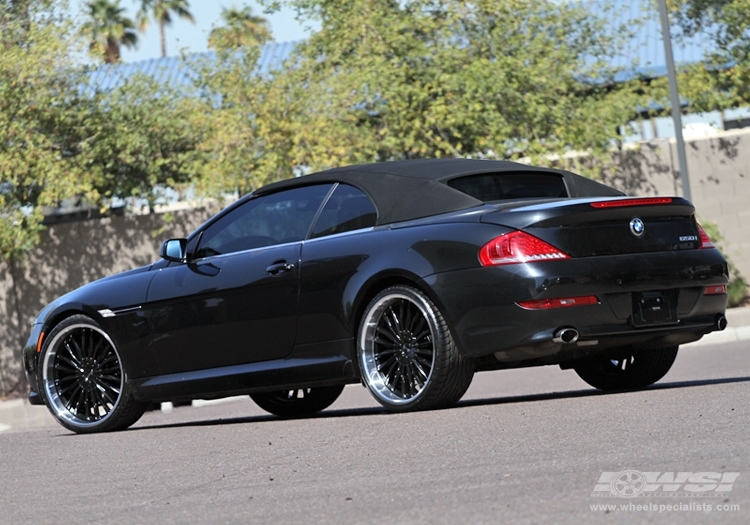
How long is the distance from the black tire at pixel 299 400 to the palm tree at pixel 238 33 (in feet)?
42.3

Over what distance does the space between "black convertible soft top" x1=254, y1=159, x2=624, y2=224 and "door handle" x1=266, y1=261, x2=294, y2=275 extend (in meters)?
0.59

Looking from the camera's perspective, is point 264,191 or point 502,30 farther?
point 502,30

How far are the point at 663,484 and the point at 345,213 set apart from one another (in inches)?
154

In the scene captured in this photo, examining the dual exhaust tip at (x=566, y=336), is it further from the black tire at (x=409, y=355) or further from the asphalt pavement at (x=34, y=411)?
the asphalt pavement at (x=34, y=411)

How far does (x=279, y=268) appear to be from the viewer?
27.4ft

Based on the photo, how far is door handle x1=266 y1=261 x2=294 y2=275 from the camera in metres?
8.32

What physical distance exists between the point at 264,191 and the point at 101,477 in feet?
9.35

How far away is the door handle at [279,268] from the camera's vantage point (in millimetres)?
8320

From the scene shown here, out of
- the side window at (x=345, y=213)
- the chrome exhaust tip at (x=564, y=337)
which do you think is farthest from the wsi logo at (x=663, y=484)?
the side window at (x=345, y=213)

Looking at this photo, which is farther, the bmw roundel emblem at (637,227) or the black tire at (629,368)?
the black tire at (629,368)

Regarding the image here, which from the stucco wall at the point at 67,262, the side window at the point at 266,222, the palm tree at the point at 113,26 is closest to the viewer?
the side window at the point at 266,222

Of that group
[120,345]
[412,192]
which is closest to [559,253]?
[412,192]

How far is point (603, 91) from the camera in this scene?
23188 mm

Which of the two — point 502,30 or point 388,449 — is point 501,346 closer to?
point 388,449
